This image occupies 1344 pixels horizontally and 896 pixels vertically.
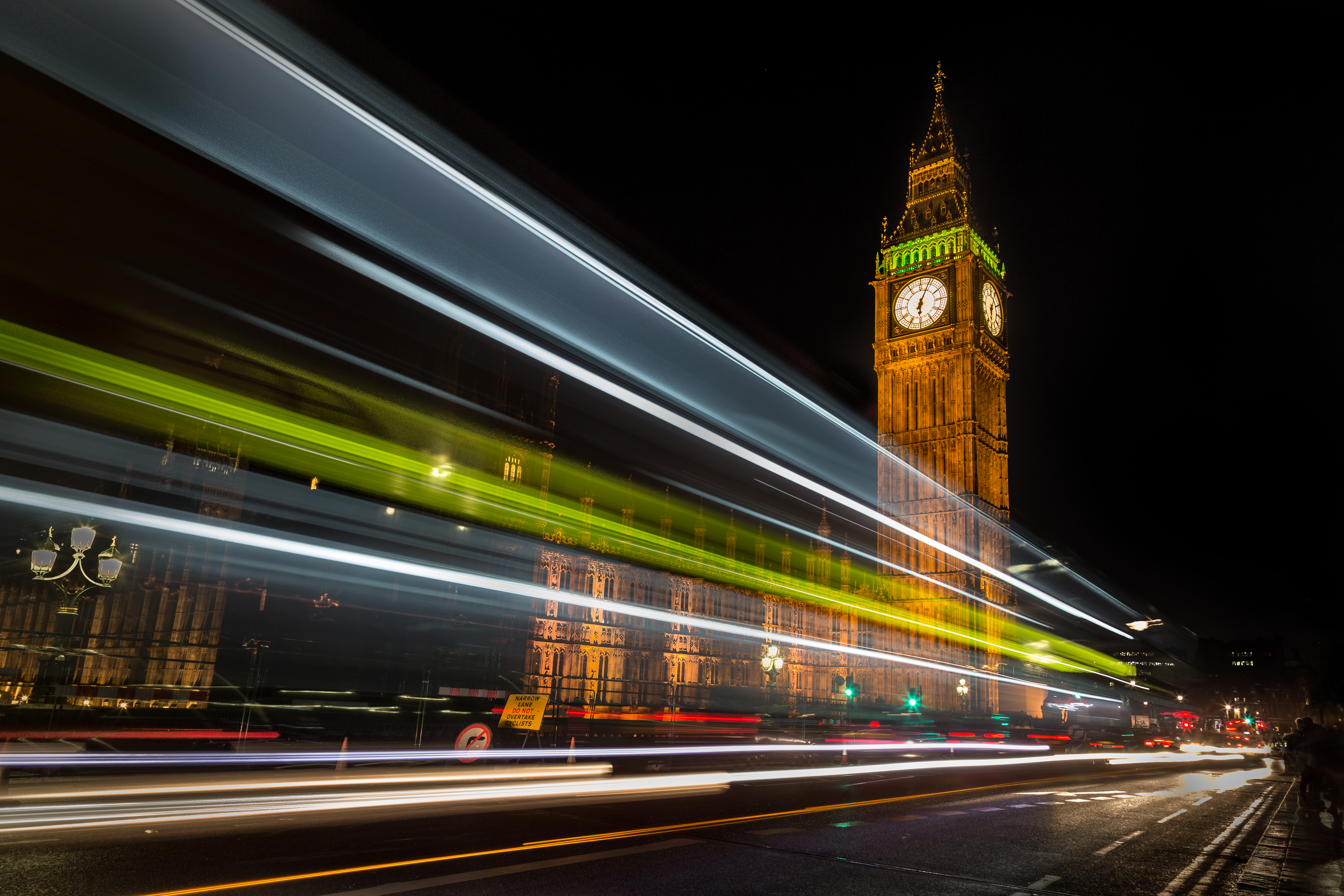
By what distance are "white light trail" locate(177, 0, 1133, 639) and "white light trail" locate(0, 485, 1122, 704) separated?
3560 mm

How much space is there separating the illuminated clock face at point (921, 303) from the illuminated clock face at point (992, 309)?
330 cm

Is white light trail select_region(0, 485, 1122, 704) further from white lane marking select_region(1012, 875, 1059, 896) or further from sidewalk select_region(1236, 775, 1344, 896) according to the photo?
sidewalk select_region(1236, 775, 1344, 896)

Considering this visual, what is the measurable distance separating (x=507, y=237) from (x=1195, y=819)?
505 inches

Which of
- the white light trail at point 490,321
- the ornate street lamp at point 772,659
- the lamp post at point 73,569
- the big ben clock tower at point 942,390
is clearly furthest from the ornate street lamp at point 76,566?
the big ben clock tower at point 942,390

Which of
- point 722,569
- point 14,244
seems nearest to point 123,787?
point 14,244

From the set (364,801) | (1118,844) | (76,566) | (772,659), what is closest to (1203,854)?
(1118,844)

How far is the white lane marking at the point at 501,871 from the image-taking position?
555 centimetres

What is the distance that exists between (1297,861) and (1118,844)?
1.76 metres

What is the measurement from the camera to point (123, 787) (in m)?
8.73

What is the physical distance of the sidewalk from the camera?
709 centimetres

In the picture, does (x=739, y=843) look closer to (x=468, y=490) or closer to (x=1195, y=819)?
(x=468, y=490)

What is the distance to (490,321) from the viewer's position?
12.2m

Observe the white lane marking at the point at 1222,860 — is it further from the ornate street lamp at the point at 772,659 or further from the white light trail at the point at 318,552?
the ornate street lamp at the point at 772,659

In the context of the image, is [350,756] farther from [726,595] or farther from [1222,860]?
[726,595]
